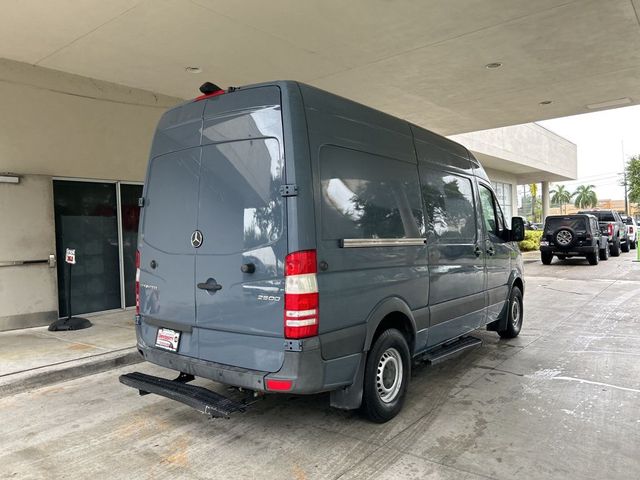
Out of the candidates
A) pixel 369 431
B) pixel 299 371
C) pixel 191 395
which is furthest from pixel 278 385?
pixel 369 431

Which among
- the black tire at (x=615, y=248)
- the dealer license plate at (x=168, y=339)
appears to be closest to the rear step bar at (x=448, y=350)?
the dealer license plate at (x=168, y=339)

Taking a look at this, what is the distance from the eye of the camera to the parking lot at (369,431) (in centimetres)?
348

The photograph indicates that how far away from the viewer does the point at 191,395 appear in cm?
381

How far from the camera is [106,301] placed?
29.6 ft

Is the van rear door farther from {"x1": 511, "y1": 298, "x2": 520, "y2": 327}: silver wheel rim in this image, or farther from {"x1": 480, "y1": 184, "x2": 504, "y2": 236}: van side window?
{"x1": 511, "y1": 298, "x2": 520, "y2": 327}: silver wheel rim

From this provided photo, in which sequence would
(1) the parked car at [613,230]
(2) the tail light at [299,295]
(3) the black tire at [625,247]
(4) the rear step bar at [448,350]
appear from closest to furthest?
(2) the tail light at [299,295]
(4) the rear step bar at [448,350]
(1) the parked car at [613,230]
(3) the black tire at [625,247]

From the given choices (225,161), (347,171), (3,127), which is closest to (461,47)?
(347,171)

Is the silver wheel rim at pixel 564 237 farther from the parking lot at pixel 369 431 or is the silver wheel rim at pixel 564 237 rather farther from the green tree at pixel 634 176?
the green tree at pixel 634 176

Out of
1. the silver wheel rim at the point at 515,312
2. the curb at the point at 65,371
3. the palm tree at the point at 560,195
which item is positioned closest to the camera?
the curb at the point at 65,371

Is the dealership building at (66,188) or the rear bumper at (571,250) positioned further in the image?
the rear bumper at (571,250)

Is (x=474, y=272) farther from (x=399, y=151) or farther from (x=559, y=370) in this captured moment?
(x=399, y=151)

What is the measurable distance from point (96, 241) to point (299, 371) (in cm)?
674

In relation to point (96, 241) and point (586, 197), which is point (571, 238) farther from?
point (586, 197)

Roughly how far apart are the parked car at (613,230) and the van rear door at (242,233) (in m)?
22.0
